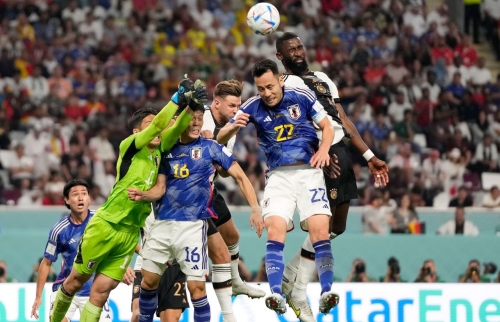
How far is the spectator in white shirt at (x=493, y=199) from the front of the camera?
15.8 metres

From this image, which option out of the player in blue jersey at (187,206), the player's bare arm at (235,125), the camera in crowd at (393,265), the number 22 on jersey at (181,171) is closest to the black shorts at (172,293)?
the player in blue jersey at (187,206)

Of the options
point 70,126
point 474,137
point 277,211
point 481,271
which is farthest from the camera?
point 474,137

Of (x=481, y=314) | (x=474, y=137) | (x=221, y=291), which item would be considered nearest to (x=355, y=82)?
(x=474, y=137)

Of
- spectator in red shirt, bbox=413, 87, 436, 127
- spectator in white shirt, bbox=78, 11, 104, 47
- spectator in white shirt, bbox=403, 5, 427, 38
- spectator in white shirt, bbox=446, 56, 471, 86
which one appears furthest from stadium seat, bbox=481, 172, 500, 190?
spectator in white shirt, bbox=78, 11, 104, 47

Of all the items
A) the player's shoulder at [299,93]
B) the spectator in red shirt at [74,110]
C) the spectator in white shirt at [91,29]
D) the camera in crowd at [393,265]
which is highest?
the spectator in white shirt at [91,29]

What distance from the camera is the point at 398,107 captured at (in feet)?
60.2

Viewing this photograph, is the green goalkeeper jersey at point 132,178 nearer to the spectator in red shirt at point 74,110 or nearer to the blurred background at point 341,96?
the blurred background at point 341,96

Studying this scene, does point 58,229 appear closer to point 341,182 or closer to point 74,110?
point 341,182

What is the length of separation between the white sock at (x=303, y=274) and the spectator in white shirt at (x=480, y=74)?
1126 cm

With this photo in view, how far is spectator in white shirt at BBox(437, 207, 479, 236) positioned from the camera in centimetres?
1487

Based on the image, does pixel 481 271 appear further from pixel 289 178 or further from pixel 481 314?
pixel 289 178

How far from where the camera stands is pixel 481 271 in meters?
14.2

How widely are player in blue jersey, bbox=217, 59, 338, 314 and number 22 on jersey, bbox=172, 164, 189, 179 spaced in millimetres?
424

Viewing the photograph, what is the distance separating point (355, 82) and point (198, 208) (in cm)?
1056
